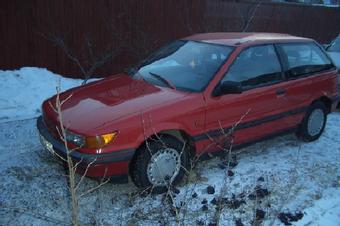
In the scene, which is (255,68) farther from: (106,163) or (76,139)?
(76,139)

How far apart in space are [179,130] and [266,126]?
1.36 meters

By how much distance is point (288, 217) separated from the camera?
4.02 meters

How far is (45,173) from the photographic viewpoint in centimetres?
474

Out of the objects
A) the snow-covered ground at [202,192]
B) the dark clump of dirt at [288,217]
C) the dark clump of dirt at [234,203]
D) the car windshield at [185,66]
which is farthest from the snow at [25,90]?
the dark clump of dirt at [288,217]

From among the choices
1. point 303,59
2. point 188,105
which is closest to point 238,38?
point 303,59

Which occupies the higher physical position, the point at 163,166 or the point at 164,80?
the point at 164,80

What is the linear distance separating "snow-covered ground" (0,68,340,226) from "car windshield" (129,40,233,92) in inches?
41.9

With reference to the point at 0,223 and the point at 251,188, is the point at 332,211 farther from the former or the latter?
the point at 0,223

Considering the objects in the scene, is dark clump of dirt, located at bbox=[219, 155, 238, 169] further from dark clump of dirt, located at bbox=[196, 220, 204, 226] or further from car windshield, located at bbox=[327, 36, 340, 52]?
car windshield, located at bbox=[327, 36, 340, 52]

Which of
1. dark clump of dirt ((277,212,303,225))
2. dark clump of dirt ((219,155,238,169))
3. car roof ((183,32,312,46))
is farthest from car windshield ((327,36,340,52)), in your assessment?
dark clump of dirt ((277,212,303,225))

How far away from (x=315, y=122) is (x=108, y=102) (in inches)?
126

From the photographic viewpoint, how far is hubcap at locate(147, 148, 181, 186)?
4.24m

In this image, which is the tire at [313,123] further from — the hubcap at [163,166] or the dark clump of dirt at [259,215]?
the hubcap at [163,166]

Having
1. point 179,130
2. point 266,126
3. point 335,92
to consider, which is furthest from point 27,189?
point 335,92
